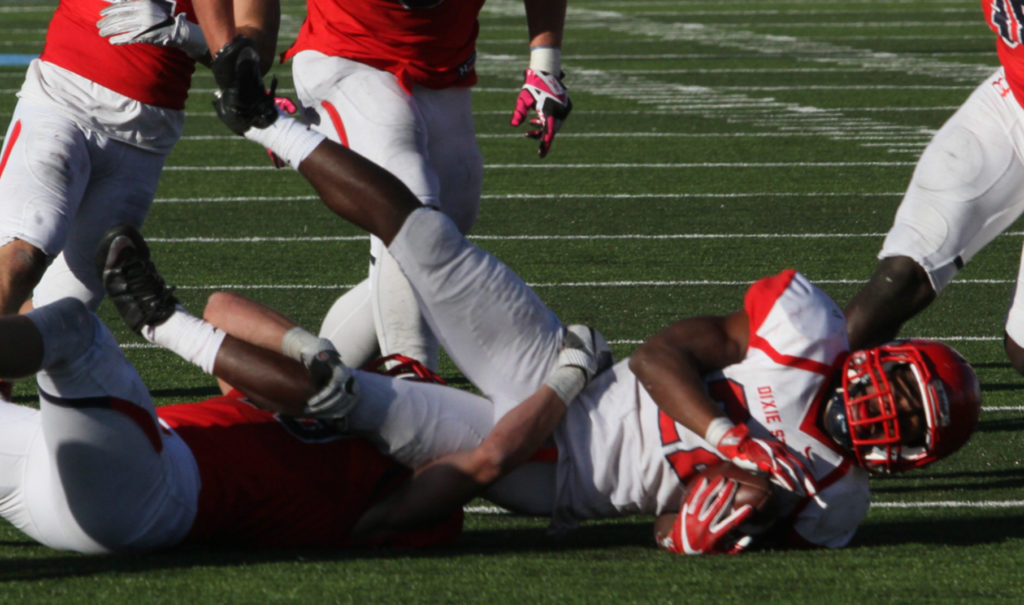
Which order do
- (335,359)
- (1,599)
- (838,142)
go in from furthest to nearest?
(838,142)
(335,359)
(1,599)

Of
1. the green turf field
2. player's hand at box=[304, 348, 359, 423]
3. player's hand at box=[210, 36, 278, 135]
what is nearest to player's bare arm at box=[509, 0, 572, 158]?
the green turf field

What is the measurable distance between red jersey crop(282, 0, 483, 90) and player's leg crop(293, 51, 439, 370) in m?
0.04

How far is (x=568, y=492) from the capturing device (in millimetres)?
3730

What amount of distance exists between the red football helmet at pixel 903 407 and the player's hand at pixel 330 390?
0.98m

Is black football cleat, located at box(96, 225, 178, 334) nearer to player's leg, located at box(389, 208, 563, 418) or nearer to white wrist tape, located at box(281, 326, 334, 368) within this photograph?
white wrist tape, located at box(281, 326, 334, 368)

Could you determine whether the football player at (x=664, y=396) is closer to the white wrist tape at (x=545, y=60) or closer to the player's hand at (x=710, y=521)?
the player's hand at (x=710, y=521)

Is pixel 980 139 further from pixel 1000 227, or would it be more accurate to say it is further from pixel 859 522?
pixel 859 522

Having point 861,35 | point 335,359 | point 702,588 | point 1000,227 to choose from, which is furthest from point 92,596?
point 861,35

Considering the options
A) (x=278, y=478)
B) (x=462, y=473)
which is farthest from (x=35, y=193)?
(x=462, y=473)

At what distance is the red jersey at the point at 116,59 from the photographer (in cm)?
468

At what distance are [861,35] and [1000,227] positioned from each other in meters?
13.0

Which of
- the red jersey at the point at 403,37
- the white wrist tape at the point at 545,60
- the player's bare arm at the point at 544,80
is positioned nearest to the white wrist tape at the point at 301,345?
the red jersey at the point at 403,37

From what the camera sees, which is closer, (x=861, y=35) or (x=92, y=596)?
(x=92, y=596)

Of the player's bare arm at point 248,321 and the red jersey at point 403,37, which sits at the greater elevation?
the red jersey at point 403,37
